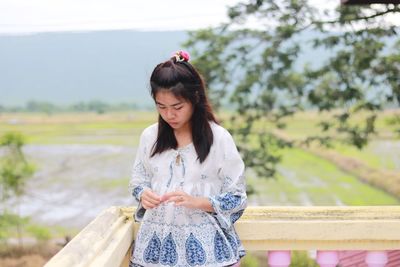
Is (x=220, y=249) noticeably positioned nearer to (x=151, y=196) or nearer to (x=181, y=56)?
(x=151, y=196)

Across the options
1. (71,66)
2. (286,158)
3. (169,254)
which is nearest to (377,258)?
(169,254)

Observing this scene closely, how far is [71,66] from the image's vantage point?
13.9m

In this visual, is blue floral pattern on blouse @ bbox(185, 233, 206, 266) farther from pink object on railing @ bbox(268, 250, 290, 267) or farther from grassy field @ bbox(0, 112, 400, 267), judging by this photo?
grassy field @ bbox(0, 112, 400, 267)

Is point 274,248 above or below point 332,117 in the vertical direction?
above

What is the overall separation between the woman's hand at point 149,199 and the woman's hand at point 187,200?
2cm

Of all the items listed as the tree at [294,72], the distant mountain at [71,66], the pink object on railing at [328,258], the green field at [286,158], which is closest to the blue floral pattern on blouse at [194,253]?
the pink object on railing at [328,258]

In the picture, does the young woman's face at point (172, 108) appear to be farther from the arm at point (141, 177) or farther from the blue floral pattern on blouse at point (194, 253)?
the blue floral pattern on blouse at point (194, 253)

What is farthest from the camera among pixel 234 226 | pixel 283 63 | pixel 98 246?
pixel 283 63

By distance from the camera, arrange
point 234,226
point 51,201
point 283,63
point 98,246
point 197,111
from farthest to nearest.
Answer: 1. point 51,201
2. point 283,63
3. point 234,226
4. point 197,111
5. point 98,246

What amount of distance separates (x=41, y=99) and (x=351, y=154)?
22.6 feet

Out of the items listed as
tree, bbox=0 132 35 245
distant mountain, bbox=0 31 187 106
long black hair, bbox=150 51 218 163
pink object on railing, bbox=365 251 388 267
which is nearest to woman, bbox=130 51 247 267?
long black hair, bbox=150 51 218 163

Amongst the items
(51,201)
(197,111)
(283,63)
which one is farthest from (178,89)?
(51,201)

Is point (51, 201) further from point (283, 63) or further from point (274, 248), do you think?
point (274, 248)

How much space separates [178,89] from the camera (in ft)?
4.13
